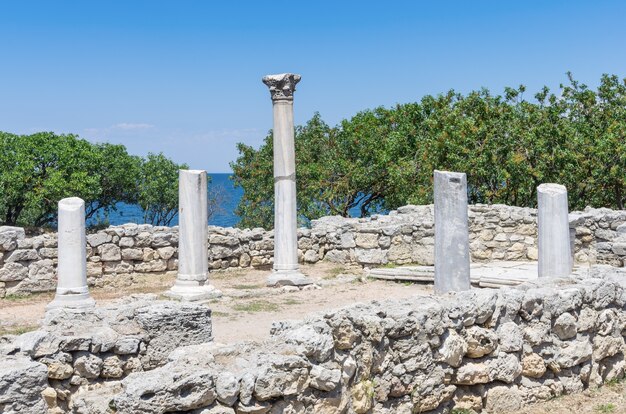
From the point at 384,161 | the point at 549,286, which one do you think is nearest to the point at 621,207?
the point at 384,161

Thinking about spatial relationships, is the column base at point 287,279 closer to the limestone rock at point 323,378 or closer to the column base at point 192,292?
the column base at point 192,292

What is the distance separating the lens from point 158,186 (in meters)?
33.7

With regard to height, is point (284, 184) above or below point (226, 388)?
above

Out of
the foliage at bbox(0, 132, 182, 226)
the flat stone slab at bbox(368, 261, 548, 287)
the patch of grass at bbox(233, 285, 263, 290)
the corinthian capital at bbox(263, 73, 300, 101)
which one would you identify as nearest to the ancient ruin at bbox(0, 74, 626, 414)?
the patch of grass at bbox(233, 285, 263, 290)

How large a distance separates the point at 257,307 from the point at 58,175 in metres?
16.5

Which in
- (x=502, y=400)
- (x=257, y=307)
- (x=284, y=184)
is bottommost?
(x=502, y=400)

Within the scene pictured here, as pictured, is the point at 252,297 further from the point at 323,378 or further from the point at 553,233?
the point at 323,378

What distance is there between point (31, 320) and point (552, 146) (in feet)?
54.6

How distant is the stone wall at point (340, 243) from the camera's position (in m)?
16.1

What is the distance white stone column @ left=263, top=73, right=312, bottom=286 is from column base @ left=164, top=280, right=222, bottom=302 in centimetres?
169

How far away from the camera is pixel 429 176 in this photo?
82.3 feet

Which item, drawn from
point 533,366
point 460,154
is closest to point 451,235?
point 533,366

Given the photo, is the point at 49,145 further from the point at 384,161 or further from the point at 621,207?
the point at 621,207

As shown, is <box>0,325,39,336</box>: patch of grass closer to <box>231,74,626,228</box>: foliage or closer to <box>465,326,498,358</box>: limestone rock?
<box>465,326,498,358</box>: limestone rock
